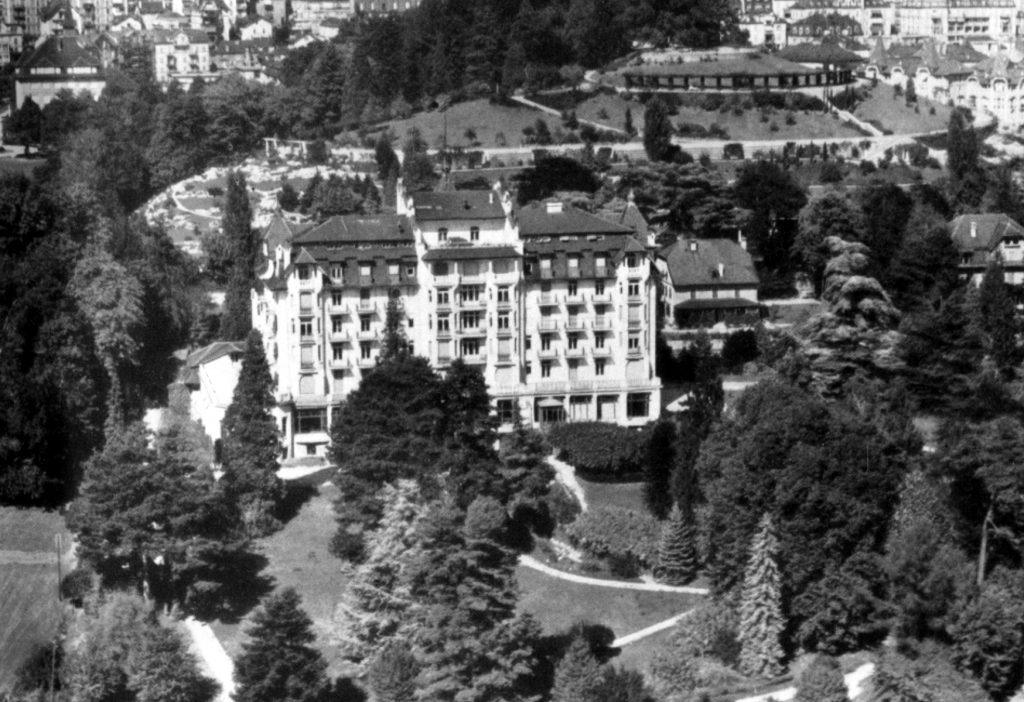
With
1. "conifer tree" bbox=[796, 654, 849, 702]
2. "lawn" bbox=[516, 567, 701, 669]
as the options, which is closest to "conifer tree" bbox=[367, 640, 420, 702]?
"lawn" bbox=[516, 567, 701, 669]

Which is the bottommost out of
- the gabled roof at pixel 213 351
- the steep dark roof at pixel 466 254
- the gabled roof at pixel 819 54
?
the gabled roof at pixel 213 351

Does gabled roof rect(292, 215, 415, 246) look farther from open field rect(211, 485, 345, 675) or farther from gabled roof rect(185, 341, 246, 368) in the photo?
open field rect(211, 485, 345, 675)

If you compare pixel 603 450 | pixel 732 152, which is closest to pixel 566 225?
pixel 603 450

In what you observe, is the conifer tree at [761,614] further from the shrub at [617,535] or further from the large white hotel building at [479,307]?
the large white hotel building at [479,307]

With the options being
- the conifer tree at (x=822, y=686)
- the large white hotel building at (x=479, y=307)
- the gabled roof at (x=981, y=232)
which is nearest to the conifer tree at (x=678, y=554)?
the conifer tree at (x=822, y=686)

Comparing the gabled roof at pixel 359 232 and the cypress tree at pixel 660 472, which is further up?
the gabled roof at pixel 359 232

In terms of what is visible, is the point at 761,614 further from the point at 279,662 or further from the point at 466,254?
the point at 466,254
